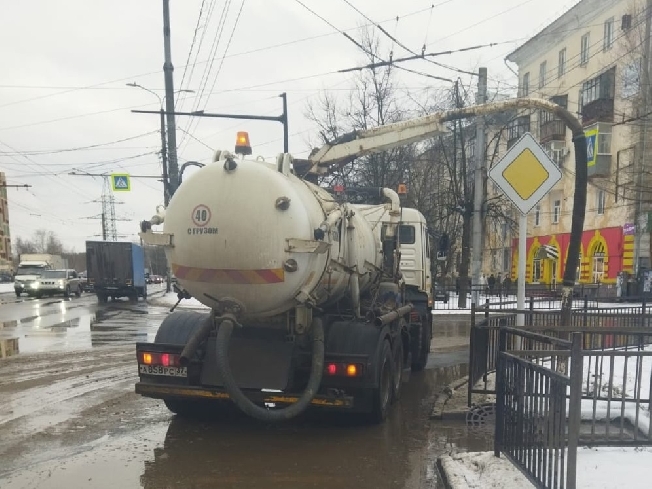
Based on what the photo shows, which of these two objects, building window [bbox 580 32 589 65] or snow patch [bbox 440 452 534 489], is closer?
snow patch [bbox 440 452 534 489]

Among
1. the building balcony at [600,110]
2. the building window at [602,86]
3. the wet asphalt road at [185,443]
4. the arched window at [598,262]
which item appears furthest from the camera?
the arched window at [598,262]

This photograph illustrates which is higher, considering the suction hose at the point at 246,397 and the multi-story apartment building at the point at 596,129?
the multi-story apartment building at the point at 596,129

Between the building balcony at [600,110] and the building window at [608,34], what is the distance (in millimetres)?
3712

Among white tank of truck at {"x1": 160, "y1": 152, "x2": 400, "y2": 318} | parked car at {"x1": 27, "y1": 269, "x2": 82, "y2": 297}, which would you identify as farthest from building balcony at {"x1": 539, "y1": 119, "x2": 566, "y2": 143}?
white tank of truck at {"x1": 160, "y1": 152, "x2": 400, "y2": 318}

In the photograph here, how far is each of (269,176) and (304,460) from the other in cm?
274

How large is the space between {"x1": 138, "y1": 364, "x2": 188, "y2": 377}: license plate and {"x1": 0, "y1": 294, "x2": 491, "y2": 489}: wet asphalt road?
2.21 ft

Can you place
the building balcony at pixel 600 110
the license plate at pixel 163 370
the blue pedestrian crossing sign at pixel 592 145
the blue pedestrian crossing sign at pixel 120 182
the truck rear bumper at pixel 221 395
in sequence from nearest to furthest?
the truck rear bumper at pixel 221 395 < the license plate at pixel 163 370 < the blue pedestrian crossing sign at pixel 120 182 < the blue pedestrian crossing sign at pixel 592 145 < the building balcony at pixel 600 110

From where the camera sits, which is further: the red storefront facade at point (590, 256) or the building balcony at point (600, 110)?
the red storefront facade at point (590, 256)

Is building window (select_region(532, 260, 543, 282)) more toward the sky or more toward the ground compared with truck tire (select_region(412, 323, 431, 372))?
more toward the ground

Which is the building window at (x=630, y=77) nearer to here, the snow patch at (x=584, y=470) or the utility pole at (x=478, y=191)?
the utility pole at (x=478, y=191)

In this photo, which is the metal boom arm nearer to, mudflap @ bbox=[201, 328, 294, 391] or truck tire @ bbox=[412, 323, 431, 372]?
truck tire @ bbox=[412, 323, 431, 372]

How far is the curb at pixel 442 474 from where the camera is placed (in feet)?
14.4

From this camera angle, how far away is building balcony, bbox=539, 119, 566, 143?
107ft

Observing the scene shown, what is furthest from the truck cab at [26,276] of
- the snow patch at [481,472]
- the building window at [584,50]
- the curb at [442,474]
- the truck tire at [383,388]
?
the building window at [584,50]
